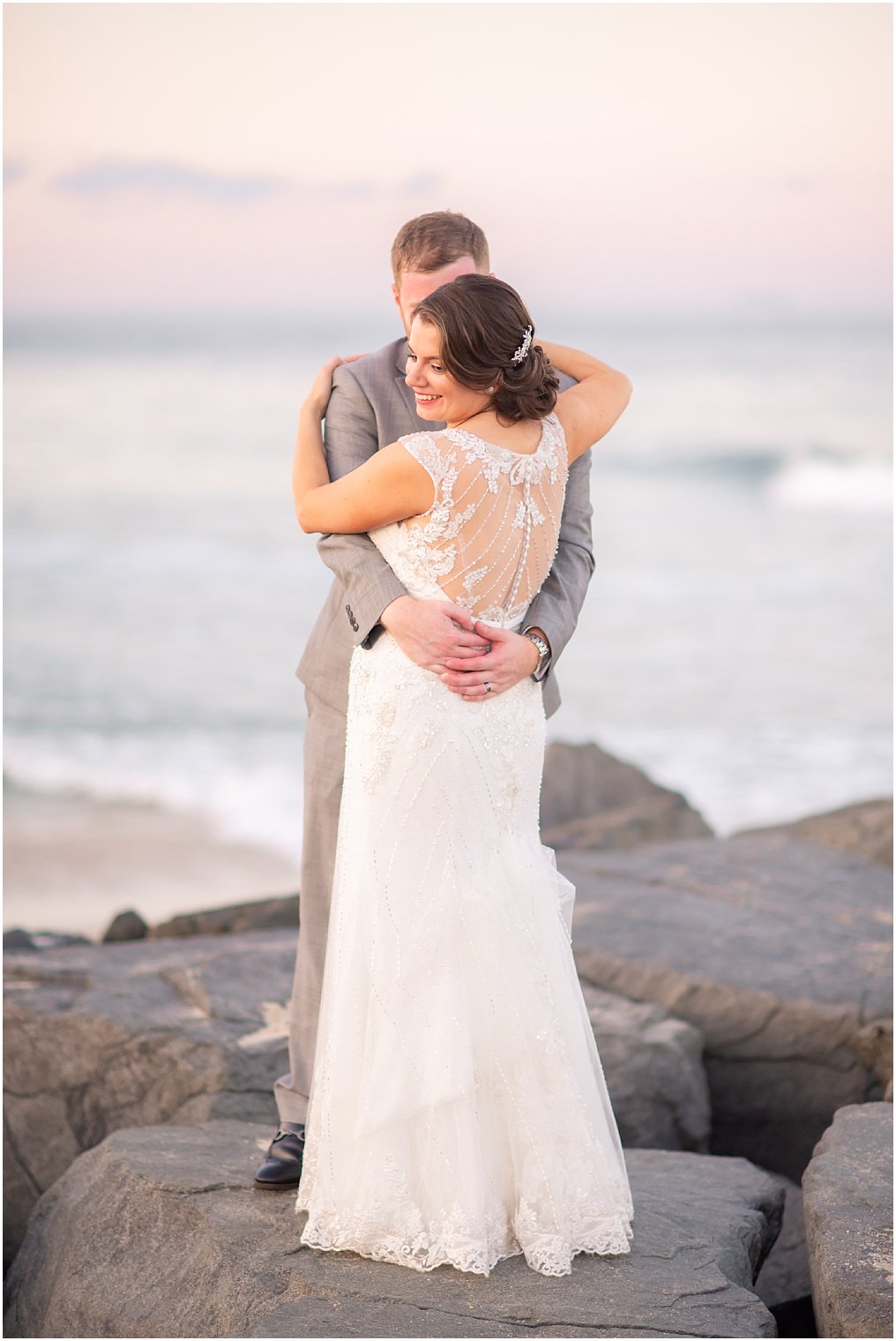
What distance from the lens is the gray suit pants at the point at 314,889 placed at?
133 inches

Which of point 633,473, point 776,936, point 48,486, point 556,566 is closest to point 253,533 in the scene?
point 48,486

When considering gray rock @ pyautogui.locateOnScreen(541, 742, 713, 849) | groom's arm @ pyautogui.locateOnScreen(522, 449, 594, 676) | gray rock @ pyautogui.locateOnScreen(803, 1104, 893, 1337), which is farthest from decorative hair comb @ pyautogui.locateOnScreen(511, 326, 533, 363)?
gray rock @ pyautogui.locateOnScreen(541, 742, 713, 849)

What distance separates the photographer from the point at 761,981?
467 cm

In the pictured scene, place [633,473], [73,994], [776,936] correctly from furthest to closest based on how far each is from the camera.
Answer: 1. [633,473]
2. [776,936]
3. [73,994]

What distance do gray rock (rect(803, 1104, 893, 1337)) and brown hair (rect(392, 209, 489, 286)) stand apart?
2.30 meters

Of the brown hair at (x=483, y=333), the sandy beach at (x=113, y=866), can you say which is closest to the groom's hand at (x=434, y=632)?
the brown hair at (x=483, y=333)

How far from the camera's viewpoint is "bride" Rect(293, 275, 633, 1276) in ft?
9.31

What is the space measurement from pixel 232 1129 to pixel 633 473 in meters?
21.0

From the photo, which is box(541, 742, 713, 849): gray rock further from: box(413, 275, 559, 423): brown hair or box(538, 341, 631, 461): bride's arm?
box(413, 275, 559, 423): brown hair

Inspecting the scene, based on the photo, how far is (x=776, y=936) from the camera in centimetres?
506

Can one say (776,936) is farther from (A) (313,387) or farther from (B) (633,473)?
(B) (633,473)

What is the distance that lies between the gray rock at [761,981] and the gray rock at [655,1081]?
24 centimetres

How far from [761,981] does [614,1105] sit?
30.1 inches

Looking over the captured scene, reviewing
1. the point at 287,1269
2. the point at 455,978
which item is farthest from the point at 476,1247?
the point at 455,978
